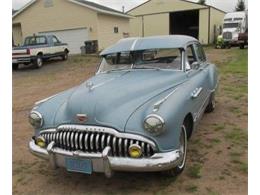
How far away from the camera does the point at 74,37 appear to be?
24859 mm

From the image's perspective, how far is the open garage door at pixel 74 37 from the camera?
2457cm

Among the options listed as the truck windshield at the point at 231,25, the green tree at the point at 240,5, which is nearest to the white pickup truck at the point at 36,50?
the truck windshield at the point at 231,25

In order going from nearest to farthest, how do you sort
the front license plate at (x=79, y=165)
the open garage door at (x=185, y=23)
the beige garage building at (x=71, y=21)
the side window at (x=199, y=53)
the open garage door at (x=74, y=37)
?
1. the front license plate at (x=79, y=165)
2. the side window at (x=199, y=53)
3. the beige garage building at (x=71, y=21)
4. the open garage door at (x=74, y=37)
5. the open garage door at (x=185, y=23)

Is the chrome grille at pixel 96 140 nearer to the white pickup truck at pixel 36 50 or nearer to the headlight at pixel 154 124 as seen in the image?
the headlight at pixel 154 124

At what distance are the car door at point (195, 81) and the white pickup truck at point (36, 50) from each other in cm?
1260

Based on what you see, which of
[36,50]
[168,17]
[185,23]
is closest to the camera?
[36,50]

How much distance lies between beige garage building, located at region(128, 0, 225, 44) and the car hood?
30835 millimetres

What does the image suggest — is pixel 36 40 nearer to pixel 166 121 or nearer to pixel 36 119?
pixel 36 119

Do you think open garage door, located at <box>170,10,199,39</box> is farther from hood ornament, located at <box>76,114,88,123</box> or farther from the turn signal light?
the turn signal light

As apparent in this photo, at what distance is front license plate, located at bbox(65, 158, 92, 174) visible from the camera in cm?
350

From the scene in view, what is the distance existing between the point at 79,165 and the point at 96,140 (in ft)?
1.21

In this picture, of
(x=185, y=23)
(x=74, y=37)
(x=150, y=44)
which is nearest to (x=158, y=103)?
(x=150, y=44)

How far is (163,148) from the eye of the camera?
3.46 meters

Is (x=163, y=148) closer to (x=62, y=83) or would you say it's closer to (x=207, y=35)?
(x=62, y=83)
